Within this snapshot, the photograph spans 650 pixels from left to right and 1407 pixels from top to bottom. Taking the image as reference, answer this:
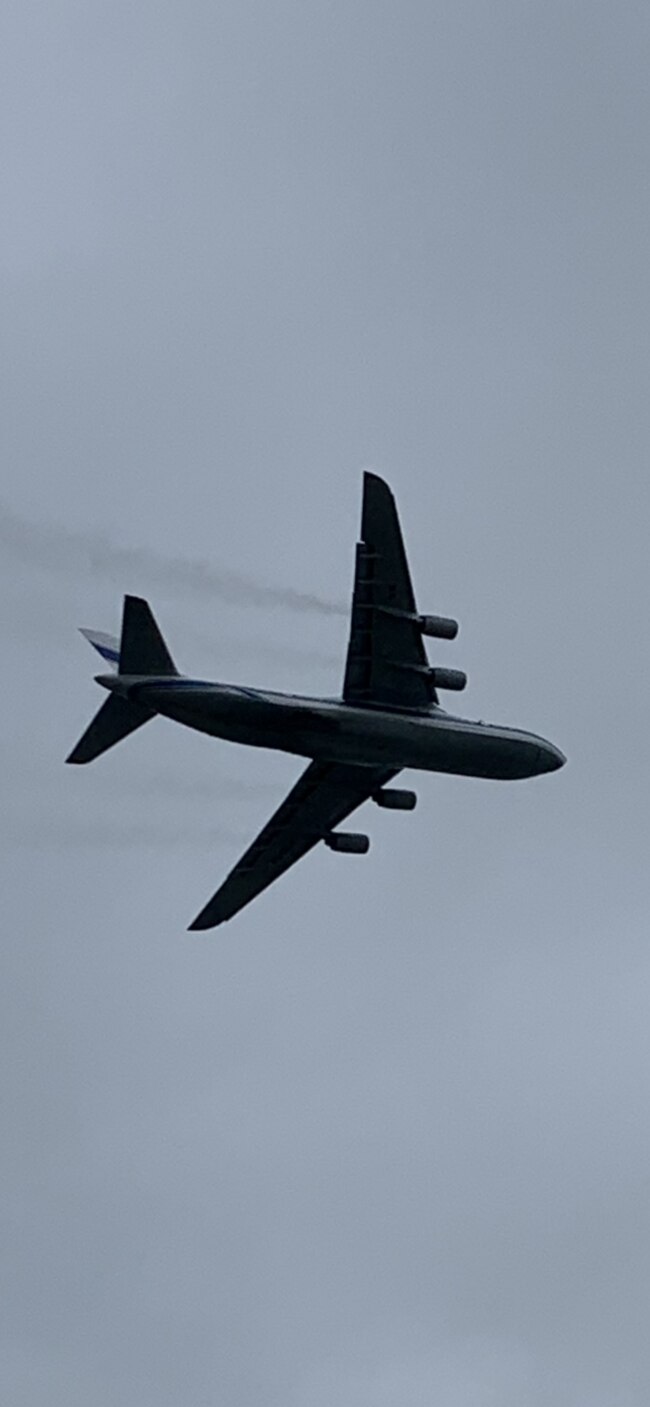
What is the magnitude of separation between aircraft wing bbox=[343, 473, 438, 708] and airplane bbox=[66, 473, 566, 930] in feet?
0.08

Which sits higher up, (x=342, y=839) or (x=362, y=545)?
(x=362, y=545)

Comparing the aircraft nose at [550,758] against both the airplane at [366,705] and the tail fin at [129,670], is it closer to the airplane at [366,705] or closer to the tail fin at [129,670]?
the airplane at [366,705]

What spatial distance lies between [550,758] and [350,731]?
589cm

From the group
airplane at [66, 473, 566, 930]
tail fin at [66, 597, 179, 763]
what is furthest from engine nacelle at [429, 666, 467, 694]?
tail fin at [66, 597, 179, 763]

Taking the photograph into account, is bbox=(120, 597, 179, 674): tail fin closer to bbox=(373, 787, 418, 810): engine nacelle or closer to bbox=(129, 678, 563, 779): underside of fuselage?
bbox=(129, 678, 563, 779): underside of fuselage

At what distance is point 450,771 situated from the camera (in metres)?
79.3

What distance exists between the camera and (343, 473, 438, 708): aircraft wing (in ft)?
242

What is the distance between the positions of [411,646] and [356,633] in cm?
139

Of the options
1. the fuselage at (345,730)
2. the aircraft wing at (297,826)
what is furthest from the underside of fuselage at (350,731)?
the aircraft wing at (297,826)

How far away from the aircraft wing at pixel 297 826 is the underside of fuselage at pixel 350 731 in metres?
3.09

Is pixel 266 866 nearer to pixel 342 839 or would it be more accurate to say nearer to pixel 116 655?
pixel 342 839

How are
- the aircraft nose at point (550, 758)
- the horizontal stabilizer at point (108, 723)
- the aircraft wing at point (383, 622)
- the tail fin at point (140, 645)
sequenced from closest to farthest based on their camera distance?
the aircraft wing at point (383, 622)
the tail fin at point (140, 645)
the horizontal stabilizer at point (108, 723)
the aircraft nose at point (550, 758)

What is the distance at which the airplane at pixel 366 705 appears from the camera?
244 ft

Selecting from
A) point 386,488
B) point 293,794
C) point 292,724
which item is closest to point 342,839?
point 293,794
